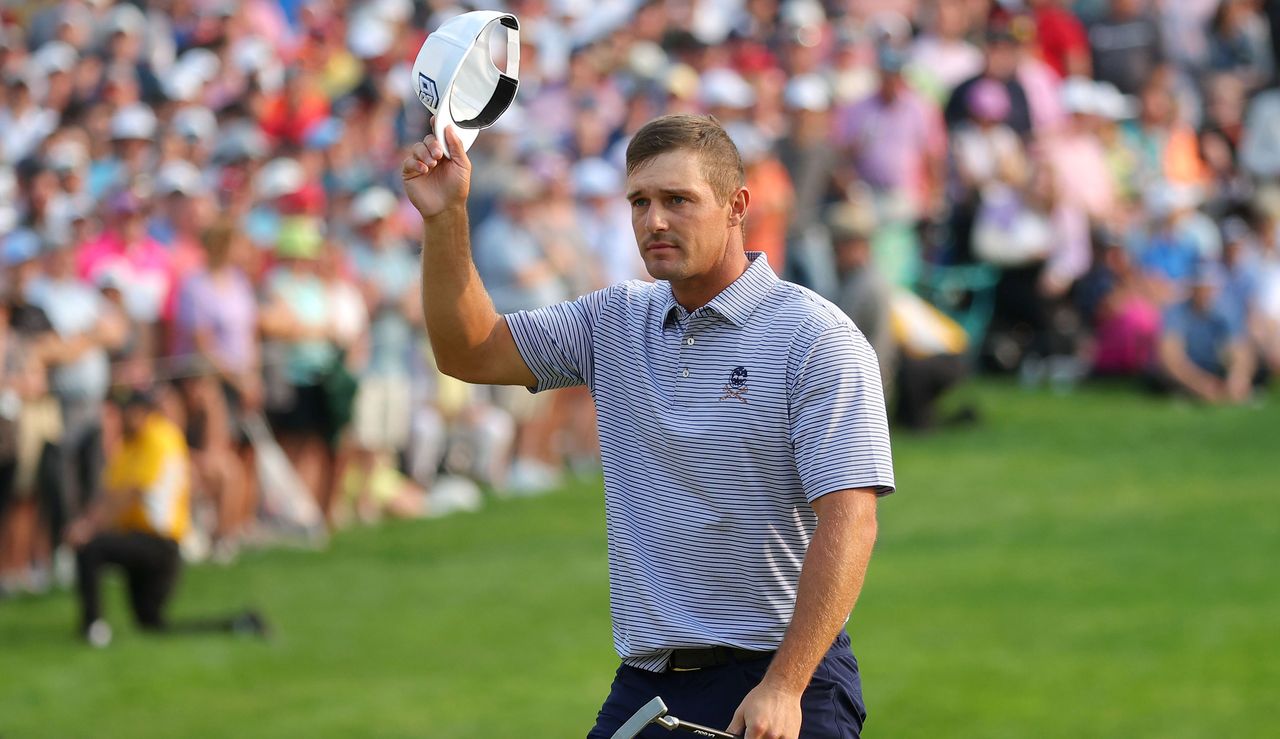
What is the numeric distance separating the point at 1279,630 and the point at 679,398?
26.1ft

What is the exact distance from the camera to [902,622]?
11930 mm

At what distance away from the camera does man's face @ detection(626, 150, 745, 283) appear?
4652 mm

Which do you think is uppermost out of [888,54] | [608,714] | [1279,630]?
[888,54]

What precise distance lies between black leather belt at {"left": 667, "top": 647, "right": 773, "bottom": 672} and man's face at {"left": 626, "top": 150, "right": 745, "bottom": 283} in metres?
0.87

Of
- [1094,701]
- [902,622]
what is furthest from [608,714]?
[902,622]

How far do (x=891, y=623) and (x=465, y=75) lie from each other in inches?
302

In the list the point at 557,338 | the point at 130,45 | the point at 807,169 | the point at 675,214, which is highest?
the point at 130,45

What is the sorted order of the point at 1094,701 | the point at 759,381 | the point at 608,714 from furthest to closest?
the point at 1094,701
the point at 608,714
the point at 759,381

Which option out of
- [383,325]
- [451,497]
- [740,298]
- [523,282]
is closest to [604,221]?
[523,282]

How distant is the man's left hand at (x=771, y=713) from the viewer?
434cm

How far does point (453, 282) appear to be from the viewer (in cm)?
478

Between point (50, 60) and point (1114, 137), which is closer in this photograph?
point (50, 60)

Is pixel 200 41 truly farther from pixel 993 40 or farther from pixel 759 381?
pixel 759 381

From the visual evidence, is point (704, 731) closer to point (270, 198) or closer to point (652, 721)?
point (652, 721)
